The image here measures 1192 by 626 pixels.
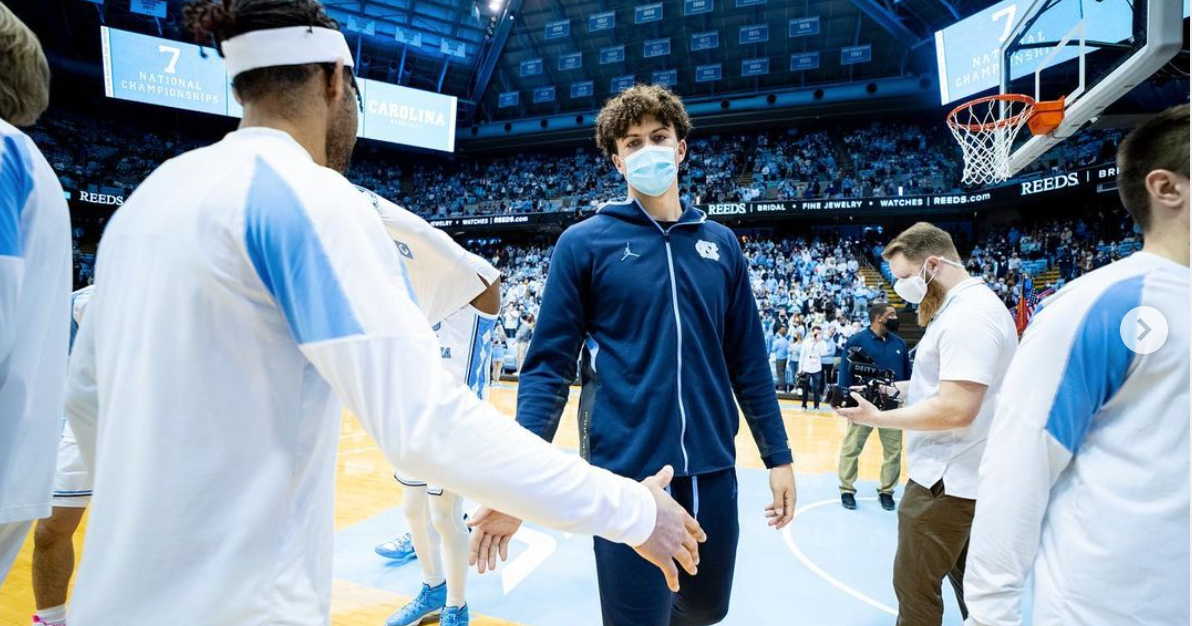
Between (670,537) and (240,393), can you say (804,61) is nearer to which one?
(670,537)

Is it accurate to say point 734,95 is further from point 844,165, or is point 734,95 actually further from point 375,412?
point 375,412

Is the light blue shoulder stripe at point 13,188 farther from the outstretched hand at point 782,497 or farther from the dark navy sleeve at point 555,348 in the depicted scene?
the outstretched hand at point 782,497

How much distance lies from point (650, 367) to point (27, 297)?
157cm

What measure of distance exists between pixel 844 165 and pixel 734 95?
4.91 m

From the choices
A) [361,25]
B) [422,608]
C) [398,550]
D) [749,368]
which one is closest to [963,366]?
[749,368]

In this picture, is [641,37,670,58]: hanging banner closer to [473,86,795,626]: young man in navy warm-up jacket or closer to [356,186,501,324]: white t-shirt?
[356,186,501,324]: white t-shirt

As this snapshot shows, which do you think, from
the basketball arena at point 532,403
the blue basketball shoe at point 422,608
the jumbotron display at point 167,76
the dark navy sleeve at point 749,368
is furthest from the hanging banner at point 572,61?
the dark navy sleeve at point 749,368

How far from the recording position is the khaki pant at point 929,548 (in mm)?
2438

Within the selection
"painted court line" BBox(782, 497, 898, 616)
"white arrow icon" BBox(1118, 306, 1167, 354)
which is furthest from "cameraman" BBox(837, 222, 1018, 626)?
"white arrow icon" BBox(1118, 306, 1167, 354)

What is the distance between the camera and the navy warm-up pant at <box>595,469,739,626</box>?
180cm

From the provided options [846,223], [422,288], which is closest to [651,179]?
[422,288]

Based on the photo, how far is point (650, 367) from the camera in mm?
1931

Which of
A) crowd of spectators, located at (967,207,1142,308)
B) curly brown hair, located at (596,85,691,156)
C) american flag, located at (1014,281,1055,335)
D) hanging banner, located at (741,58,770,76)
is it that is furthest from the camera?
hanging banner, located at (741,58,770,76)

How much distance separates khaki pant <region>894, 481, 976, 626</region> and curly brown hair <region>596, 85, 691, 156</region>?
1763 mm
